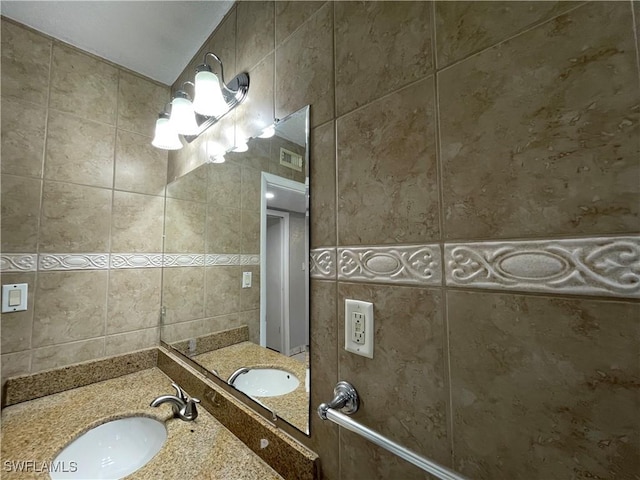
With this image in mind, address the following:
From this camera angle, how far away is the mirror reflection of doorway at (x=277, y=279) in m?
0.80

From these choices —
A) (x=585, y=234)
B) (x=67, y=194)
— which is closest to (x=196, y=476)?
(x=585, y=234)

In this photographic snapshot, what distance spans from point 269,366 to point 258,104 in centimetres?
88

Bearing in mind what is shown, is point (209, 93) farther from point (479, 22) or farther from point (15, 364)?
point (15, 364)

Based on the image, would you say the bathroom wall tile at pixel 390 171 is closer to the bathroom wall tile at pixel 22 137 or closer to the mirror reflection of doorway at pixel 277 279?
the mirror reflection of doorway at pixel 277 279

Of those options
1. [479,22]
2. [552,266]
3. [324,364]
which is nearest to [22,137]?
[324,364]

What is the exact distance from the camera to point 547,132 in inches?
14.3

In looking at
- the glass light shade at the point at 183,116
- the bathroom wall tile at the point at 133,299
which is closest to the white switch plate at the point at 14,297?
the bathroom wall tile at the point at 133,299

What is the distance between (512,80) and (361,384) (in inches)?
24.1

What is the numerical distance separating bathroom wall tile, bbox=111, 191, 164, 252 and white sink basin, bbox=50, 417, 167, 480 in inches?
30.5

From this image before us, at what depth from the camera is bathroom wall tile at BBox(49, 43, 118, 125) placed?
118cm

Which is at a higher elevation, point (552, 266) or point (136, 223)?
point (136, 223)

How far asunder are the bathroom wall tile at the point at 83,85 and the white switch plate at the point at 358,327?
5.01 ft

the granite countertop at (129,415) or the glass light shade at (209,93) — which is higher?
the glass light shade at (209,93)

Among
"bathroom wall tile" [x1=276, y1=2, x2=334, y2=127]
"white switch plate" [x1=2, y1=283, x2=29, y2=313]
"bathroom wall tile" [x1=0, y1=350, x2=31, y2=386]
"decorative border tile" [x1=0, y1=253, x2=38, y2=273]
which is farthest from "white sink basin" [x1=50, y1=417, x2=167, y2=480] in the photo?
"bathroom wall tile" [x1=276, y1=2, x2=334, y2=127]
